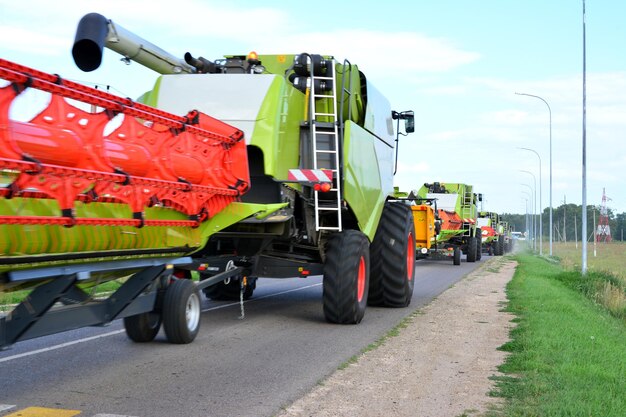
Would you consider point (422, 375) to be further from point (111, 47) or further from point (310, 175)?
point (111, 47)

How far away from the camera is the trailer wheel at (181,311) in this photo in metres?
7.97

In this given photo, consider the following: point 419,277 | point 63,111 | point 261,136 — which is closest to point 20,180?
point 63,111

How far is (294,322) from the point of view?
35.2 feet

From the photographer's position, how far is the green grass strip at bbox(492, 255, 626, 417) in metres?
5.75

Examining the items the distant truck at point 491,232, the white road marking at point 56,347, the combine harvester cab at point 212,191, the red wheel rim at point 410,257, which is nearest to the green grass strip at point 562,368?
the red wheel rim at point 410,257

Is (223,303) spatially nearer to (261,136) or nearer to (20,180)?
(261,136)

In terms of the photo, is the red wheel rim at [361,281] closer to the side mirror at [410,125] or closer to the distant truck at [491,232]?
the side mirror at [410,125]

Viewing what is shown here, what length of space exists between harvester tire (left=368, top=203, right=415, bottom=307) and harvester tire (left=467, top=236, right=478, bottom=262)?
21.6m

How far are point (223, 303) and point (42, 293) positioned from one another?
7204 mm

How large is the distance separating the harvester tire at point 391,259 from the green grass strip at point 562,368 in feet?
6.66

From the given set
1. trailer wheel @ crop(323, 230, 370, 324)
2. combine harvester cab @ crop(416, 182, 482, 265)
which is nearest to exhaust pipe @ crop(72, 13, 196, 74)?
trailer wheel @ crop(323, 230, 370, 324)

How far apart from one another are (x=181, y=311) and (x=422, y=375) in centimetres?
270

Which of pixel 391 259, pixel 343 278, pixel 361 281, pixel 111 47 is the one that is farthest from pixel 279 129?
pixel 391 259

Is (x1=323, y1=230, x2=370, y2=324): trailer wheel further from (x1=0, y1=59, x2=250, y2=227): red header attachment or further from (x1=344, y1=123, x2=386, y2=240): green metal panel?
(x1=0, y1=59, x2=250, y2=227): red header attachment
